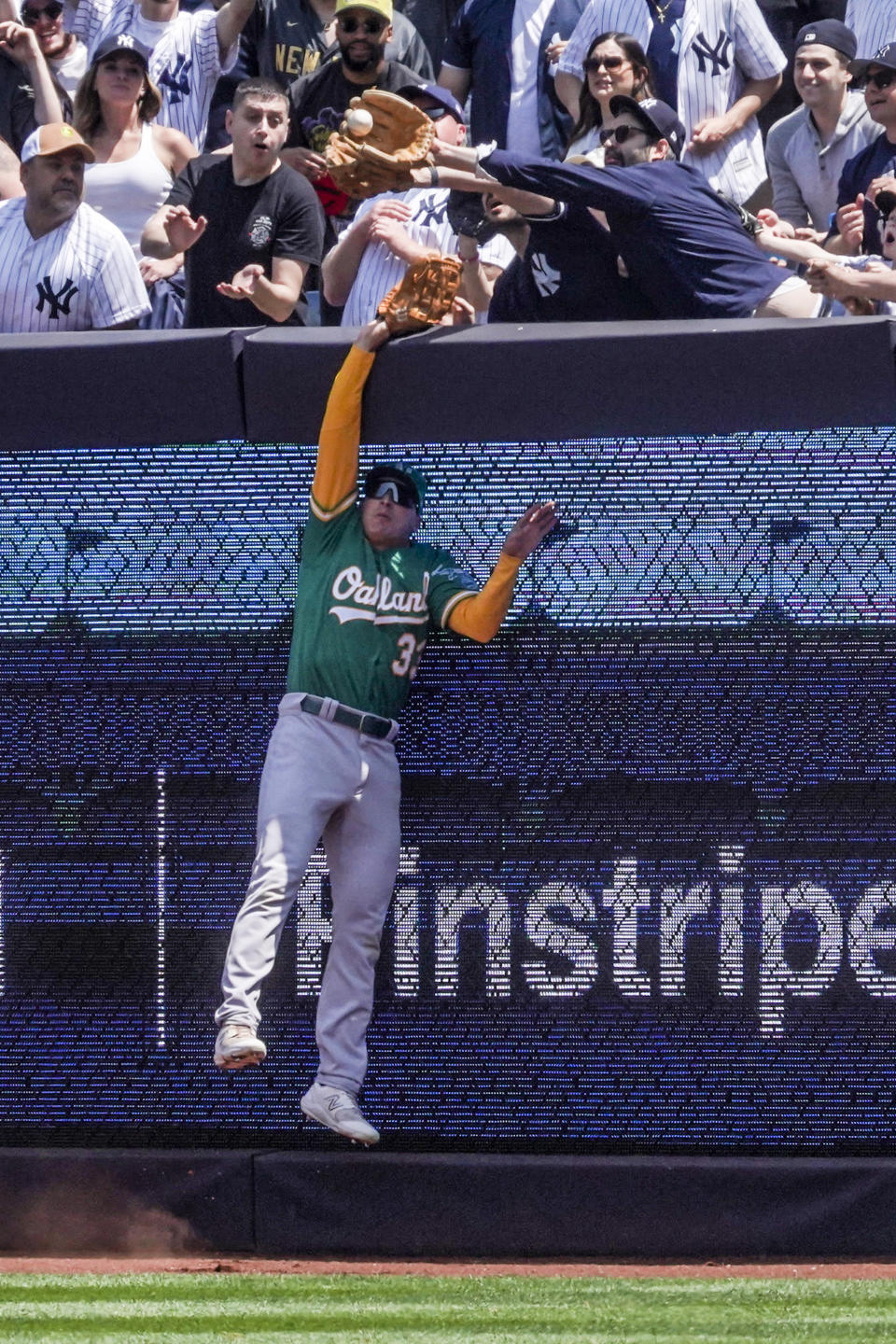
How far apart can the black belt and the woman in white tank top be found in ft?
10.0

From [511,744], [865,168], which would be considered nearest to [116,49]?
[865,168]

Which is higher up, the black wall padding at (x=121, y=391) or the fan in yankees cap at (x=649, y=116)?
the fan in yankees cap at (x=649, y=116)

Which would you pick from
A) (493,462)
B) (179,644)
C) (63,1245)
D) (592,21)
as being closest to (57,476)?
(179,644)

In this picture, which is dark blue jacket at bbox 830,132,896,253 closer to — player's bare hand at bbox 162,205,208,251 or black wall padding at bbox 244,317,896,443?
black wall padding at bbox 244,317,896,443

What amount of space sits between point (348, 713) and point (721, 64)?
4.11 meters

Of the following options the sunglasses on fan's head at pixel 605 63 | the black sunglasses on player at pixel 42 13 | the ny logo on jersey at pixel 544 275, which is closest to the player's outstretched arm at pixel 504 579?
the ny logo on jersey at pixel 544 275

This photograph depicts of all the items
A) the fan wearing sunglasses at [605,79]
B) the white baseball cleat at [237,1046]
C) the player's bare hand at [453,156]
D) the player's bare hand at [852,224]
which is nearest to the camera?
the white baseball cleat at [237,1046]

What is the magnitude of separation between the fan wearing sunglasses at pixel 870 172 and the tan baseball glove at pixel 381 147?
174cm

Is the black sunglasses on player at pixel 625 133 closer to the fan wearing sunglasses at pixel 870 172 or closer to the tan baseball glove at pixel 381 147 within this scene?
the fan wearing sunglasses at pixel 870 172

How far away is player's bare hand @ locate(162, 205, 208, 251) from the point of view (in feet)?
20.2

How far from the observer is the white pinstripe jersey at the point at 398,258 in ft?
21.7

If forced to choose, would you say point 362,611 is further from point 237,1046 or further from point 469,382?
point 237,1046

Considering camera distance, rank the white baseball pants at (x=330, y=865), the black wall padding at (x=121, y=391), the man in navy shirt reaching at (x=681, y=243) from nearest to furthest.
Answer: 1. the white baseball pants at (x=330, y=865)
2. the black wall padding at (x=121, y=391)
3. the man in navy shirt reaching at (x=681, y=243)

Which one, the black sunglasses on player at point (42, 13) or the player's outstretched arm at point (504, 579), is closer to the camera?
the player's outstretched arm at point (504, 579)
